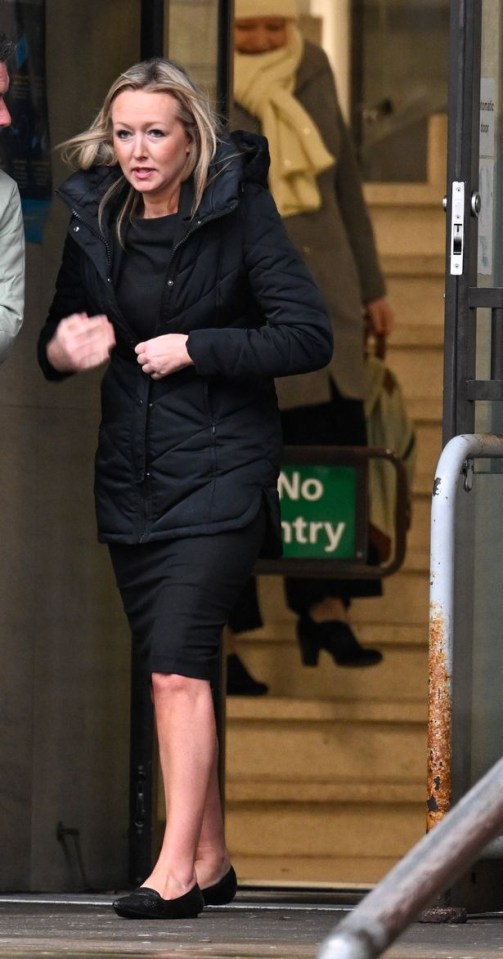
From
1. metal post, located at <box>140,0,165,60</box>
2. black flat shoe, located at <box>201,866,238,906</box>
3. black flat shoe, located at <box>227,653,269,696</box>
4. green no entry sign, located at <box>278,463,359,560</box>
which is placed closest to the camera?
black flat shoe, located at <box>201,866,238,906</box>

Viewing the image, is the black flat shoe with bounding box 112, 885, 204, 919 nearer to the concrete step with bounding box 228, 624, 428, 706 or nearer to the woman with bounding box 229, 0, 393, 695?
the woman with bounding box 229, 0, 393, 695

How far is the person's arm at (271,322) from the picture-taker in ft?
13.7

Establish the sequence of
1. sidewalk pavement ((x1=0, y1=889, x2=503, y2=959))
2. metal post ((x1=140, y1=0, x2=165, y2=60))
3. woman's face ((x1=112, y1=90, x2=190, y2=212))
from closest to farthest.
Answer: sidewalk pavement ((x1=0, y1=889, x2=503, y2=959)), woman's face ((x1=112, y1=90, x2=190, y2=212)), metal post ((x1=140, y1=0, x2=165, y2=60))

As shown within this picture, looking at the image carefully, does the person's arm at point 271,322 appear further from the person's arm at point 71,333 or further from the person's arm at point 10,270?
the person's arm at point 10,270

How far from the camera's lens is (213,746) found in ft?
13.9

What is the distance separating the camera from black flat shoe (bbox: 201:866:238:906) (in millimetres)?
4477

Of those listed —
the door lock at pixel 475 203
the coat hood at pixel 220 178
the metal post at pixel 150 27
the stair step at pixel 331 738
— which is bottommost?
the stair step at pixel 331 738

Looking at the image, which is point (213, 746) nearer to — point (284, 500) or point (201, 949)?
point (201, 949)

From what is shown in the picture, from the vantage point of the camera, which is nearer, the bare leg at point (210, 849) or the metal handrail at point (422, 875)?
the metal handrail at point (422, 875)

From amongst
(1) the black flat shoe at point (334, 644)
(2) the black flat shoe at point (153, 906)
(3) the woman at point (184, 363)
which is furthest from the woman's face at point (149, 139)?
(1) the black flat shoe at point (334, 644)

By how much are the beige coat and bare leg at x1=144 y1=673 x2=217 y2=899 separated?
2908mm

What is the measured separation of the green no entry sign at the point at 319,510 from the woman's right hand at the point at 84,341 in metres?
2.45

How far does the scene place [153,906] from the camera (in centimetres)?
409

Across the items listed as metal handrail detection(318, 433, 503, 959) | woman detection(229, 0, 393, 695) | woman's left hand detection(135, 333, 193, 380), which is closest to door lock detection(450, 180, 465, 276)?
woman's left hand detection(135, 333, 193, 380)
